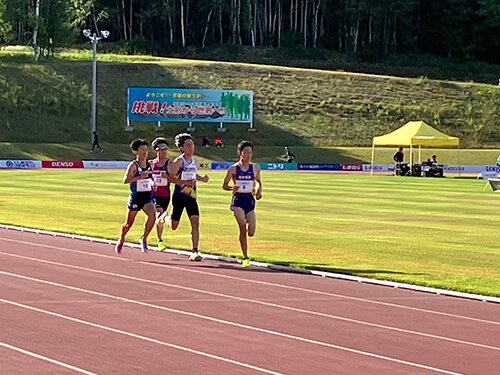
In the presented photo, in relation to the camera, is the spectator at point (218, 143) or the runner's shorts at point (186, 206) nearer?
the runner's shorts at point (186, 206)

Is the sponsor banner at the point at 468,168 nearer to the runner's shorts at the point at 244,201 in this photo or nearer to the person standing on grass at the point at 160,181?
the person standing on grass at the point at 160,181

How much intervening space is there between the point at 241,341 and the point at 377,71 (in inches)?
4101

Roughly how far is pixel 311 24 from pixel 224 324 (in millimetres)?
120453

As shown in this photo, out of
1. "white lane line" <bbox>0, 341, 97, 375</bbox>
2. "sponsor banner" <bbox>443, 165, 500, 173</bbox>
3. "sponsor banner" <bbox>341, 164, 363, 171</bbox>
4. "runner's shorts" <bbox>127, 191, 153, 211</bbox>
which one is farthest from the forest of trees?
"white lane line" <bbox>0, 341, 97, 375</bbox>

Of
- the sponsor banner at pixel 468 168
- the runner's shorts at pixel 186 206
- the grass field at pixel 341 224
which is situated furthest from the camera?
the sponsor banner at pixel 468 168

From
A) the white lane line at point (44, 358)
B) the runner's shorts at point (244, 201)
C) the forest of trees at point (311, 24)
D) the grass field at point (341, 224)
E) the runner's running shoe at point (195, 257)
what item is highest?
→ the forest of trees at point (311, 24)

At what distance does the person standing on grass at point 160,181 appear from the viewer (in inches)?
733

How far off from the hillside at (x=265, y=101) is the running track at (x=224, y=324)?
217 feet

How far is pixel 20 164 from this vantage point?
6756 centimetres

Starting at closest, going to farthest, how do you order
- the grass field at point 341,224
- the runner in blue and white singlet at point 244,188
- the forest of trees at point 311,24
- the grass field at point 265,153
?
the runner in blue and white singlet at point 244,188, the grass field at point 341,224, the grass field at point 265,153, the forest of trees at point 311,24

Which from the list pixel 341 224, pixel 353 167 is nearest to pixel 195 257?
pixel 341 224

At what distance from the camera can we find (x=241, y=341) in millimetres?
10562

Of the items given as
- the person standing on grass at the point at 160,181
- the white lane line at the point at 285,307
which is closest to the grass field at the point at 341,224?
the person standing on grass at the point at 160,181

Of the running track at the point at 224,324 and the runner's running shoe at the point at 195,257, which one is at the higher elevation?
the running track at the point at 224,324
